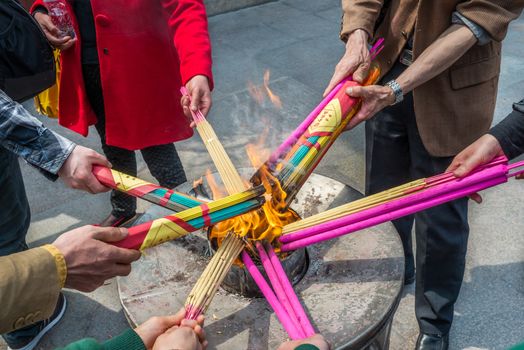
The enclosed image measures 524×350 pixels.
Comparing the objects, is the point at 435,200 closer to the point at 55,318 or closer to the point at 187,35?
the point at 187,35

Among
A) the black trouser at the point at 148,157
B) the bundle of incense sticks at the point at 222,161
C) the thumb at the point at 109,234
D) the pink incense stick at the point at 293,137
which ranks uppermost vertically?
the pink incense stick at the point at 293,137

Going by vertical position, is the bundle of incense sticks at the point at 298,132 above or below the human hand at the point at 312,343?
above

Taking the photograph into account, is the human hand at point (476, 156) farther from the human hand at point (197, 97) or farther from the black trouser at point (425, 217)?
the human hand at point (197, 97)

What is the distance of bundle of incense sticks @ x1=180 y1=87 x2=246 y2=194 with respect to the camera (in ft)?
5.81

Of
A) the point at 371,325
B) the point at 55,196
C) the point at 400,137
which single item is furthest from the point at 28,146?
the point at 55,196

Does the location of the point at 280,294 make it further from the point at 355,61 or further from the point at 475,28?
Answer: the point at 475,28

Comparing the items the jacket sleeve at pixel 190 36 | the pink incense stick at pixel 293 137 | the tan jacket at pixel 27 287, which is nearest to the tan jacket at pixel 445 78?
the pink incense stick at pixel 293 137

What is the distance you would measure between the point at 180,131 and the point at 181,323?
157 cm

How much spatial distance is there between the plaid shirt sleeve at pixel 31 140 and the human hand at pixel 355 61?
1.09 metres

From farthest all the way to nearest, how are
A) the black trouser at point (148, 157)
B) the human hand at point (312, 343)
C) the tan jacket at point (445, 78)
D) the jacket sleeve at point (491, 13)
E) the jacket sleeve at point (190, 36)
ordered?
the black trouser at point (148, 157) → the jacket sleeve at point (190, 36) → the tan jacket at point (445, 78) → the jacket sleeve at point (491, 13) → the human hand at point (312, 343)

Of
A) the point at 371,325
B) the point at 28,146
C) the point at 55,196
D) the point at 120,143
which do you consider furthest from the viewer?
the point at 55,196

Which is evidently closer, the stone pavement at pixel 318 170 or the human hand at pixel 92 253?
the human hand at pixel 92 253

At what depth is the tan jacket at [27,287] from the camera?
136cm

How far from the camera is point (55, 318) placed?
9.44 ft
